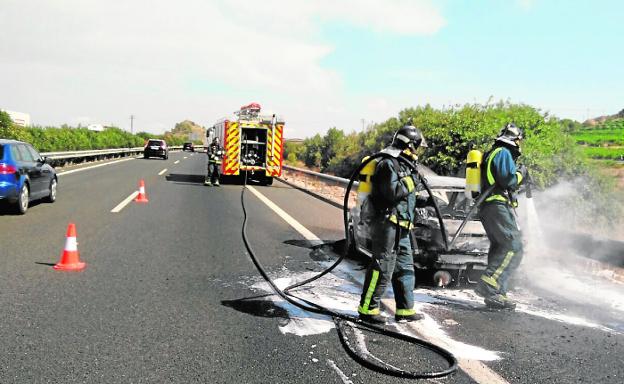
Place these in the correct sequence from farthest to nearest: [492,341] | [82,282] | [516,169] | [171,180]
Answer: [171,180] → [82,282] → [516,169] → [492,341]

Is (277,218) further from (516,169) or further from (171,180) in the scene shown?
(171,180)

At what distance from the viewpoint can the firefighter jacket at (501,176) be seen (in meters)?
5.42

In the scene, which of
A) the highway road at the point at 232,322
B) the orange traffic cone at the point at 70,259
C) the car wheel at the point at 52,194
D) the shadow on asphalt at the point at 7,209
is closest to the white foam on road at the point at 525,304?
the highway road at the point at 232,322

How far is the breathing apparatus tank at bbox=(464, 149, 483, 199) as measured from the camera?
5719 millimetres

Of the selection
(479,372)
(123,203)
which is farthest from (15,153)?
(479,372)

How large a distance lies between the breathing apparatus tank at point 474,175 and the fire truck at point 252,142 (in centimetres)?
1579

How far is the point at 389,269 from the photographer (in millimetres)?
4871

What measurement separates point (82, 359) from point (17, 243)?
5.12 meters

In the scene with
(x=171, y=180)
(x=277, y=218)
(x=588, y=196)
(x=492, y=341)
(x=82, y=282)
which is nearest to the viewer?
(x=492, y=341)

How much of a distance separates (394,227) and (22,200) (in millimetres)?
9204

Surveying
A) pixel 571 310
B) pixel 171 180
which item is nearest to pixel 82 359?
pixel 571 310

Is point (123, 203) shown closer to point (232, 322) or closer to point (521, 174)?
point (232, 322)

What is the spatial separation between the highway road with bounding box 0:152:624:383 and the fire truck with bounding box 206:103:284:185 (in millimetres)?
12151

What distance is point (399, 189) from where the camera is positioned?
4.75 meters
